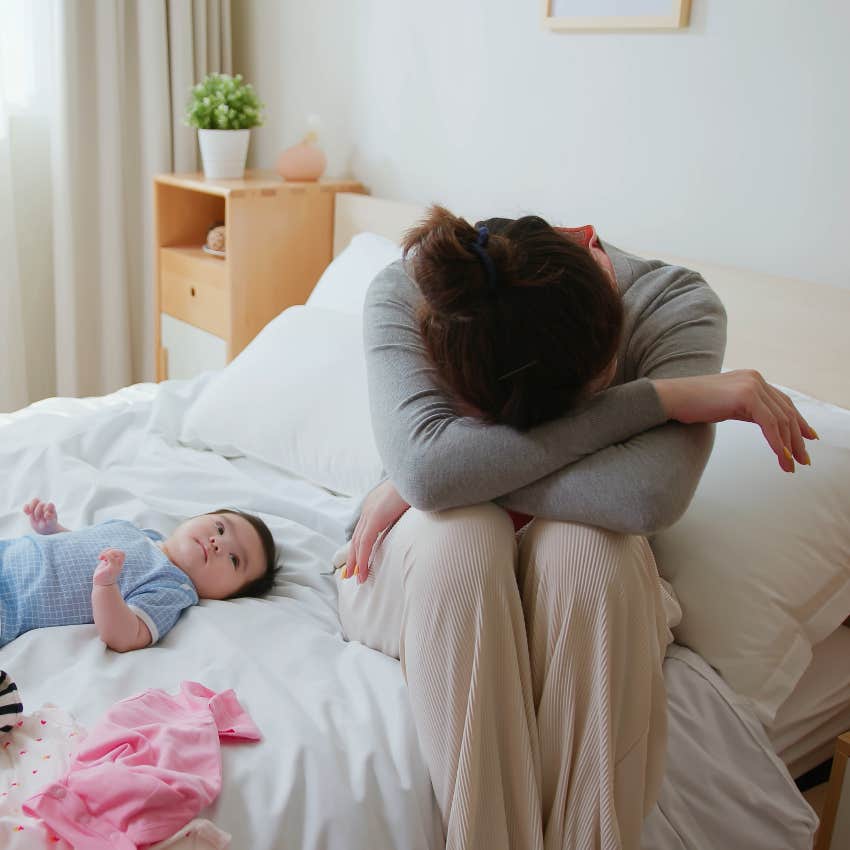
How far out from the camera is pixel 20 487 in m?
1.76

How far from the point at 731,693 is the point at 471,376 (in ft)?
1.87

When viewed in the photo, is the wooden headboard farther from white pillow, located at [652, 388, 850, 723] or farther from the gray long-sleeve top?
the gray long-sleeve top

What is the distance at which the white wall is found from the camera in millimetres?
1850

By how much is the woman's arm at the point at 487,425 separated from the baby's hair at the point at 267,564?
310mm

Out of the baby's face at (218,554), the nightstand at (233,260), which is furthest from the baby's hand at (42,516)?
the nightstand at (233,260)

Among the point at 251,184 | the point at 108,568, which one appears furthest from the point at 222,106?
the point at 108,568

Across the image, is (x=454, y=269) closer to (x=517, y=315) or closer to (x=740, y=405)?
(x=517, y=315)

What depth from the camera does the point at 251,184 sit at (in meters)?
2.75

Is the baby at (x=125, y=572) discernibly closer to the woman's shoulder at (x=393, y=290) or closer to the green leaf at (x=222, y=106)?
the woman's shoulder at (x=393, y=290)

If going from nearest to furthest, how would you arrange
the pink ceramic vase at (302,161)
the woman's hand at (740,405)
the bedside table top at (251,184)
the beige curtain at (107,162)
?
1. the woman's hand at (740,405)
2. the bedside table top at (251,184)
3. the pink ceramic vase at (302,161)
4. the beige curtain at (107,162)

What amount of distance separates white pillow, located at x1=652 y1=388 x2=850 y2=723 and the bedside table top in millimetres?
1615

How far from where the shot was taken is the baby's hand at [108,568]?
131 cm

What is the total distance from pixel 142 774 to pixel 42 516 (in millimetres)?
626

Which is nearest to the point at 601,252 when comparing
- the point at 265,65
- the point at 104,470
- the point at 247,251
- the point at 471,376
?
the point at 471,376
